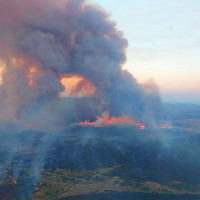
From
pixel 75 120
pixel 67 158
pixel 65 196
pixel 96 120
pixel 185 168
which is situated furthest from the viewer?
pixel 75 120

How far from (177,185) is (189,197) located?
3.75 meters

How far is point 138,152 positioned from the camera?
5131 cm

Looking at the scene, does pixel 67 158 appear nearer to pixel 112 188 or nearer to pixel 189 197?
pixel 112 188

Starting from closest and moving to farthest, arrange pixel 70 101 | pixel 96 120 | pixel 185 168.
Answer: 1. pixel 185 168
2. pixel 96 120
3. pixel 70 101

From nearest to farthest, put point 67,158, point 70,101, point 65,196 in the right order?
point 65,196
point 67,158
point 70,101

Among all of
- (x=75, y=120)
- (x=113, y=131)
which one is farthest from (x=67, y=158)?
(x=75, y=120)

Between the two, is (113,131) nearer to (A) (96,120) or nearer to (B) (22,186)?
(A) (96,120)

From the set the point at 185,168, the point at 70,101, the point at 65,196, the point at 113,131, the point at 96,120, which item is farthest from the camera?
the point at 70,101

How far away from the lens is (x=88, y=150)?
52062mm

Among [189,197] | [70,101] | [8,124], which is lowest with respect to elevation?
[189,197]

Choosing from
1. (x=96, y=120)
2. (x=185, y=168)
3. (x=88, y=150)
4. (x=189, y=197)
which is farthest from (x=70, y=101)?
(x=189, y=197)

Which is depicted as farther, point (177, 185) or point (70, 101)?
point (70, 101)

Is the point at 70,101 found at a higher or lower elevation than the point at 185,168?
higher

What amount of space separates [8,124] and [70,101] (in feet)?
128
